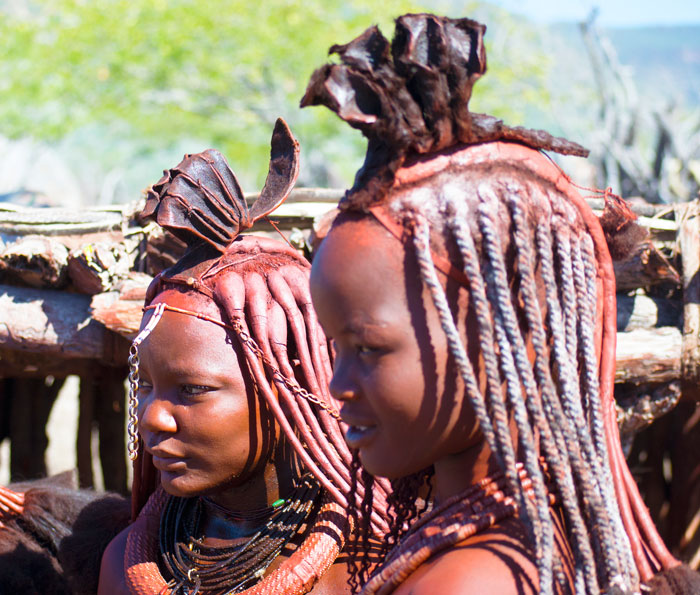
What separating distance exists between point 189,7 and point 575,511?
44.2 ft

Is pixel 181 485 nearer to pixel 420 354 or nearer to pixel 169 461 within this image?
pixel 169 461

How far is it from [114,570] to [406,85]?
181cm

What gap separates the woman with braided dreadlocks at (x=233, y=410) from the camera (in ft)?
7.32

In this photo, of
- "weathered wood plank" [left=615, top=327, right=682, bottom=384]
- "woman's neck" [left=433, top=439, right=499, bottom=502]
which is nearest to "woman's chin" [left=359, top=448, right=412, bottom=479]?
"woman's neck" [left=433, top=439, right=499, bottom=502]

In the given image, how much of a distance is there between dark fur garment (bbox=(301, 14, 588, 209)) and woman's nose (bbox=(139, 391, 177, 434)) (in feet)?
3.39

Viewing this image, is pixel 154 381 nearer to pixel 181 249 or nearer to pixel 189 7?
pixel 181 249

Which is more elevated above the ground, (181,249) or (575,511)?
(181,249)

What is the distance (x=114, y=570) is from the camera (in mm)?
2529

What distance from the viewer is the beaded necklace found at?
2.26 m

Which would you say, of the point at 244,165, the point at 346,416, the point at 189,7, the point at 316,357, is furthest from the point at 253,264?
the point at 244,165

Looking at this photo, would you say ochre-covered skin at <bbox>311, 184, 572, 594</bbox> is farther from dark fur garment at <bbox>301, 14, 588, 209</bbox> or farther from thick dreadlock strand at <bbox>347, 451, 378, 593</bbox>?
thick dreadlock strand at <bbox>347, 451, 378, 593</bbox>

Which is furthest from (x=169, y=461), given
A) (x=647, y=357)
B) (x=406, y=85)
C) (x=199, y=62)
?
(x=199, y=62)

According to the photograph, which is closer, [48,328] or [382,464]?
[382,464]

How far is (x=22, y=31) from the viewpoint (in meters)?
14.3
